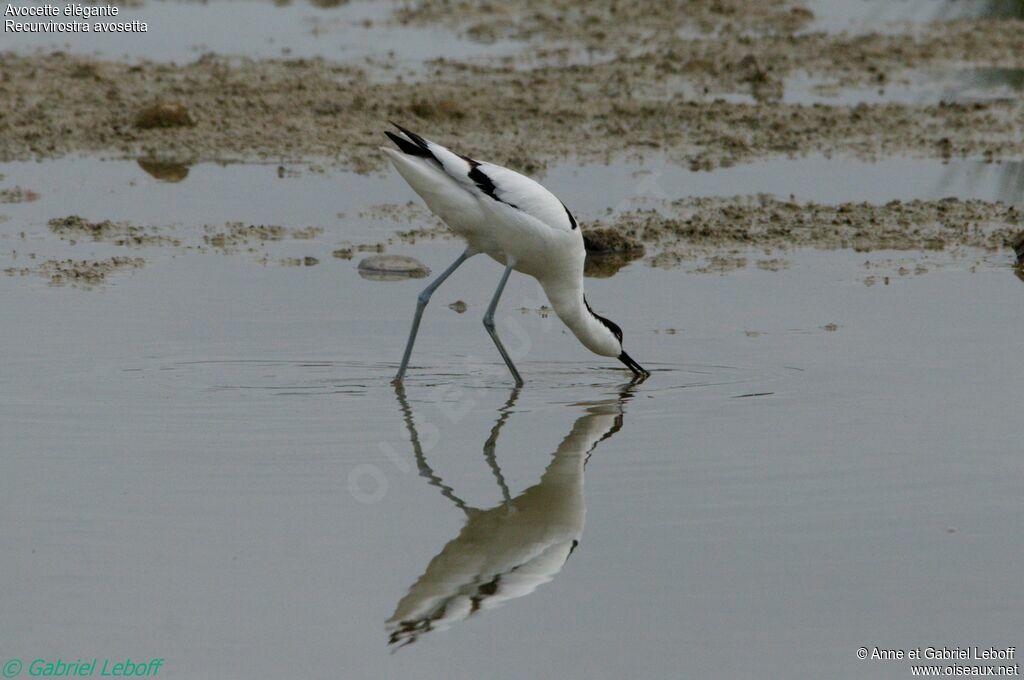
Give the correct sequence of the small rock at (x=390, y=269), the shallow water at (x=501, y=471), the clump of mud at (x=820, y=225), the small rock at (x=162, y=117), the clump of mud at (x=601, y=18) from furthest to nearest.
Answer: the clump of mud at (x=601, y=18), the small rock at (x=162, y=117), the clump of mud at (x=820, y=225), the small rock at (x=390, y=269), the shallow water at (x=501, y=471)

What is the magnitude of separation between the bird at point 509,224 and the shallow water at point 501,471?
0.22 meters

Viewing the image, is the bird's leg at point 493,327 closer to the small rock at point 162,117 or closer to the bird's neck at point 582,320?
the bird's neck at point 582,320

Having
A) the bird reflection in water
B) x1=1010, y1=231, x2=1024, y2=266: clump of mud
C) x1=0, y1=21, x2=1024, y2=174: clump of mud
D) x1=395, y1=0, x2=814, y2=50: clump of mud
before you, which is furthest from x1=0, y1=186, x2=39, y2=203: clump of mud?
x1=395, y1=0, x2=814, y2=50: clump of mud

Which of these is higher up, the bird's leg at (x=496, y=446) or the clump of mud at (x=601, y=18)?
the clump of mud at (x=601, y=18)

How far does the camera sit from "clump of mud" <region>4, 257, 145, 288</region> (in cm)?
842

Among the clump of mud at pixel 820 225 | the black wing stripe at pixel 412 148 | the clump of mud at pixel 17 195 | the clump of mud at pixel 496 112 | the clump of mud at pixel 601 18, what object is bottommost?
the clump of mud at pixel 820 225

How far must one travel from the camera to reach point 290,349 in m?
7.30

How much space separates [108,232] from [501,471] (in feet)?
15.0

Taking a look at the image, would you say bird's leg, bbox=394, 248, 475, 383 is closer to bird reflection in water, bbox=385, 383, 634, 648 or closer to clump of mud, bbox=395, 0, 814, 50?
bird reflection in water, bbox=385, 383, 634, 648

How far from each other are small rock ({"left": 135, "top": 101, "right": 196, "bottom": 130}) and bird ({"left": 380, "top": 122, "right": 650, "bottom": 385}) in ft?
17.5

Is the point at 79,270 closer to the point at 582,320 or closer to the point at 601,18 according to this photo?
the point at 582,320

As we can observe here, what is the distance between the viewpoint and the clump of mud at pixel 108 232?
927 cm

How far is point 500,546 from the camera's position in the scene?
4.95 m

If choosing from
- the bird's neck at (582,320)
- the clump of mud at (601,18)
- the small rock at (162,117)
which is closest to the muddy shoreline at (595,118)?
the small rock at (162,117)
